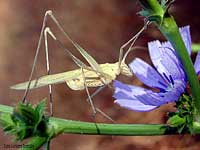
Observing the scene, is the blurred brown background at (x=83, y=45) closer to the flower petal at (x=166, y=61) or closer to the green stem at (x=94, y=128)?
the flower petal at (x=166, y=61)

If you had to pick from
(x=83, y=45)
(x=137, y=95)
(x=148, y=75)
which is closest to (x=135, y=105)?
(x=137, y=95)

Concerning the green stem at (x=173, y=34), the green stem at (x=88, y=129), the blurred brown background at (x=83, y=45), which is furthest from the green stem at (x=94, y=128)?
the blurred brown background at (x=83, y=45)

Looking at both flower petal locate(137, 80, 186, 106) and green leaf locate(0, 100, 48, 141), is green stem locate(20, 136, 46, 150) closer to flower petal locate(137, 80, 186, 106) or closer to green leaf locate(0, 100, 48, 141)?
green leaf locate(0, 100, 48, 141)

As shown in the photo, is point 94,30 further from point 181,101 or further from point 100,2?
point 181,101

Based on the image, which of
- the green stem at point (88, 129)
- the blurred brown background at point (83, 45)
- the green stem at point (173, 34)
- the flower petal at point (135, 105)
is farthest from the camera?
the blurred brown background at point (83, 45)

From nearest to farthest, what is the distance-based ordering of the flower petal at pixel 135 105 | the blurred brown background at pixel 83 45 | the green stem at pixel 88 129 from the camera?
the green stem at pixel 88 129 < the flower petal at pixel 135 105 < the blurred brown background at pixel 83 45

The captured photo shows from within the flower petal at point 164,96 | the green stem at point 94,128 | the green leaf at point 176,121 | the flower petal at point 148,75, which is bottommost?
the green leaf at point 176,121

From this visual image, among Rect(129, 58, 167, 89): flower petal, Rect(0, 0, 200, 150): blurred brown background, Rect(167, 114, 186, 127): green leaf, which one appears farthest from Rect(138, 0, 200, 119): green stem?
Rect(0, 0, 200, 150): blurred brown background
